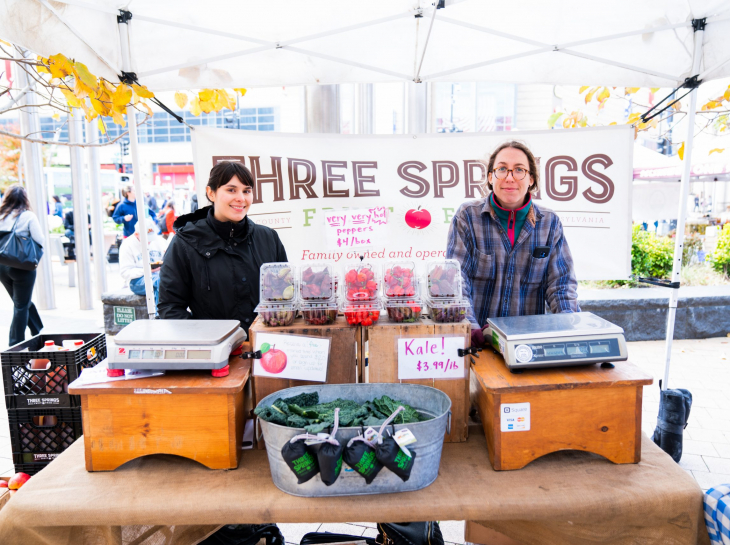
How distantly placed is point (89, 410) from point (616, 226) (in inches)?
148

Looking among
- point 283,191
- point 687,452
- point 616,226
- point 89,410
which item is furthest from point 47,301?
point 687,452

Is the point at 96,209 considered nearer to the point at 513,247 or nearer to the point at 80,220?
the point at 80,220

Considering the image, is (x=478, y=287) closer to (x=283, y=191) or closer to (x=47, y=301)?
(x=283, y=191)

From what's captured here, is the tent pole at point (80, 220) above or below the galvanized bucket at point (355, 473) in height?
above

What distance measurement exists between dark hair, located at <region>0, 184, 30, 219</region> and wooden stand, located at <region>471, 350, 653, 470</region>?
5359 mm

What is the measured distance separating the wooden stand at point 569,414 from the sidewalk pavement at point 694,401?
1302mm

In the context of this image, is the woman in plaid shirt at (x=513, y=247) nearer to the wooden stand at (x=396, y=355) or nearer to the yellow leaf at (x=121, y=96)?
the wooden stand at (x=396, y=355)

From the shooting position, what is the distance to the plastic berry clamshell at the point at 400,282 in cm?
174

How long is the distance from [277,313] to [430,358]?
54 cm

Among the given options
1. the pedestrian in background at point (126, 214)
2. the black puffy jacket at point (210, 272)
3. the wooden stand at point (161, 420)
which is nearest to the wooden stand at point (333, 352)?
the wooden stand at point (161, 420)

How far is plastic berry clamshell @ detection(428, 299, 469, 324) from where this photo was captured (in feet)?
5.63

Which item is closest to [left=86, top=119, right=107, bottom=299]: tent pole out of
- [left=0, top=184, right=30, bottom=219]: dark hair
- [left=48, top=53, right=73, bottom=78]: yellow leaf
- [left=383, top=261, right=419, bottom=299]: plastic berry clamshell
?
[left=0, top=184, right=30, bottom=219]: dark hair

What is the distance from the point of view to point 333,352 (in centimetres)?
172

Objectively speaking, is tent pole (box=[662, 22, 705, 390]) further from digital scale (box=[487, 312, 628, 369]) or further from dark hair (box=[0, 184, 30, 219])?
dark hair (box=[0, 184, 30, 219])
